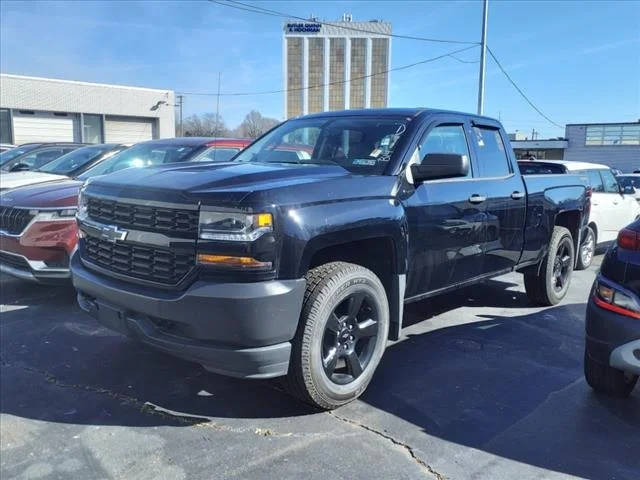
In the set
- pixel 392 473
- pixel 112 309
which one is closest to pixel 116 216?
pixel 112 309

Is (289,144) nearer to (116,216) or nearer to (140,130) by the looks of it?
(116,216)

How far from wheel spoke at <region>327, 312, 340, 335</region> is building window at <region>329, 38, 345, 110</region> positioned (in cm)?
10109

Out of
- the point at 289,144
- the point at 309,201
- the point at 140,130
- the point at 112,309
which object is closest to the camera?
the point at 309,201

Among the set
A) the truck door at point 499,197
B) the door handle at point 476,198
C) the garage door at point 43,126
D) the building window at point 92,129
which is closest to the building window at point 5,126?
the garage door at point 43,126

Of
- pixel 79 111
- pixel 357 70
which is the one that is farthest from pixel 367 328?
pixel 357 70

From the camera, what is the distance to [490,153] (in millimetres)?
5051

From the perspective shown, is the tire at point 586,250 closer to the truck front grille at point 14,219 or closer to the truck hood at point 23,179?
the truck front grille at point 14,219

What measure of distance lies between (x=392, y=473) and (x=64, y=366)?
272 cm

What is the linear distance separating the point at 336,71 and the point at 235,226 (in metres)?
104

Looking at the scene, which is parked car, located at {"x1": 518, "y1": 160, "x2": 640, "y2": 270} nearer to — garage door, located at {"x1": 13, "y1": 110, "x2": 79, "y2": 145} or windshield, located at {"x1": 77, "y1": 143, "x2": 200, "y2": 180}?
windshield, located at {"x1": 77, "y1": 143, "x2": 200, "y2": 180}

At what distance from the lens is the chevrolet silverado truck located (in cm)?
293

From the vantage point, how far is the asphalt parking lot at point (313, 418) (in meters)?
2.94

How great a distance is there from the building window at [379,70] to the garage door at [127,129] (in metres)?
65.5

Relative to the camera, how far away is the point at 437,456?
119 inches
